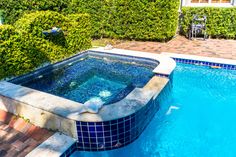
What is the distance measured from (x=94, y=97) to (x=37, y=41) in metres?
2.93

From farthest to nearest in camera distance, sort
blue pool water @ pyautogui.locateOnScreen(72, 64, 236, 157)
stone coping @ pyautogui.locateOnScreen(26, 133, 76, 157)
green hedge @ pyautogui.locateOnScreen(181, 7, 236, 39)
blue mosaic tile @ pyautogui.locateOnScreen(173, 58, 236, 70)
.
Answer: green hedge @ pyautogui.locateOnScreen(181, 7, 236, 39)
blue mosaic tile @ pyautogui.locateOnScreen(173, 58, 236, 70)
blue pool water @ pyautogui.locateOnScreen(72, 64, 236, 157)
stone coping @ pyautogui.locateOnScreen(26, 133, 76, 157)

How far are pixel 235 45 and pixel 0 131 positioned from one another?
32.7 ft

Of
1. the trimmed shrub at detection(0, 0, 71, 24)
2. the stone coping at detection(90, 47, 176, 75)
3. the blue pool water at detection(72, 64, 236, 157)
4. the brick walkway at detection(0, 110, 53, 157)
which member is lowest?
the blue pool water at detection(72, 64, 236, 157)

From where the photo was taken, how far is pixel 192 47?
1054 cm

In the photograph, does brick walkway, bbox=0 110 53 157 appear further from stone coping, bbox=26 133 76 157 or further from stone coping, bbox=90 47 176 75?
stone coping, bbox=90 47 176 75

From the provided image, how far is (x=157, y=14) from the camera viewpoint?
37.0 feet

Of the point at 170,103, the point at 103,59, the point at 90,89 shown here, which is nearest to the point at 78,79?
the point at 90,89

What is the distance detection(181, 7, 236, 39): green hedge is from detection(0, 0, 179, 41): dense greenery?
1.17 metres

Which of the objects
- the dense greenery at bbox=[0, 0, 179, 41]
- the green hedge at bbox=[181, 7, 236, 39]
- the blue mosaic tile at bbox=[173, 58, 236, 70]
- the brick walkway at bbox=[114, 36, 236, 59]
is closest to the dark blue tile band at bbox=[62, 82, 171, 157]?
the blue mosaic tile at bbox=[173, 58, 236, 70]

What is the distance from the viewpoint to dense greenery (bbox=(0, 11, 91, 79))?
21.6 ft

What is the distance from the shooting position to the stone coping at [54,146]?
13.2ft

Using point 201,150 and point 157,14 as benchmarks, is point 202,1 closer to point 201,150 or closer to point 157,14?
point 157,14

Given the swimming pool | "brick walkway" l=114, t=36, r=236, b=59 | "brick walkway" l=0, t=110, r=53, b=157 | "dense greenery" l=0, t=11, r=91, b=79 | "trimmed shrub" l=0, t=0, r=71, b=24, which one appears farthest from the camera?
"trimmed shrub" l=0, t=0, r=71, b=24

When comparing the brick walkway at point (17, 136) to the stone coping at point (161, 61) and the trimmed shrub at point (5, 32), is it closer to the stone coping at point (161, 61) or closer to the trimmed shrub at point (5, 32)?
the trimmed shrub at point (5, 32)
